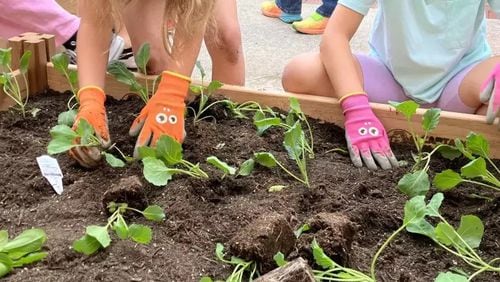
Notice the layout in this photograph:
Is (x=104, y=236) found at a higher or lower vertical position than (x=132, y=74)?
higher

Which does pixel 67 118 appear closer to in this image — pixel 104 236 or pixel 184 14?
pixel 184 14

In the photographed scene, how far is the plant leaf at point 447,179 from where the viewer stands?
137 centimetres

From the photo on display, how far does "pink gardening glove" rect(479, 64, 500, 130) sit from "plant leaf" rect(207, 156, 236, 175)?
2.02ft

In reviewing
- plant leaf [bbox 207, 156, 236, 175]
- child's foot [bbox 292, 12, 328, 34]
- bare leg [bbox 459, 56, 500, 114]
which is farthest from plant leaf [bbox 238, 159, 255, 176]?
child's foot [bbox 292, 12, 328, 34]

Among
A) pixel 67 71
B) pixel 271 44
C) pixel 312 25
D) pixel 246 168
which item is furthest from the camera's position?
pixel 312 25

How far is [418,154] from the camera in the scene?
1.62 m

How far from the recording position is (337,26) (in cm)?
186

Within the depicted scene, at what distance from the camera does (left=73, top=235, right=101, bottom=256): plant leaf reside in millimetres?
1072

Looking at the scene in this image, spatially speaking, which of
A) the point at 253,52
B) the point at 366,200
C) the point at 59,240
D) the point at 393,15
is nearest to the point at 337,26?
the point at 393,15

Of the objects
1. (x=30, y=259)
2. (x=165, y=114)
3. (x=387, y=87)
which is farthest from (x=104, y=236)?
(x=387, y=87)

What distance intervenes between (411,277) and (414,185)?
0.28 metres

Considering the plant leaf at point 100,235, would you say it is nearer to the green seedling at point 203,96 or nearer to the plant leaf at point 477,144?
the green seedling at point 203,96

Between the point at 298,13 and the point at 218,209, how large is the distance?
2724 millimetres

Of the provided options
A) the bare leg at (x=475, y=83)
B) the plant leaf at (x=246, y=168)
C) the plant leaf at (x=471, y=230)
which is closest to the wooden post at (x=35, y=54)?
the plant leaf at (x=246, y=168)
